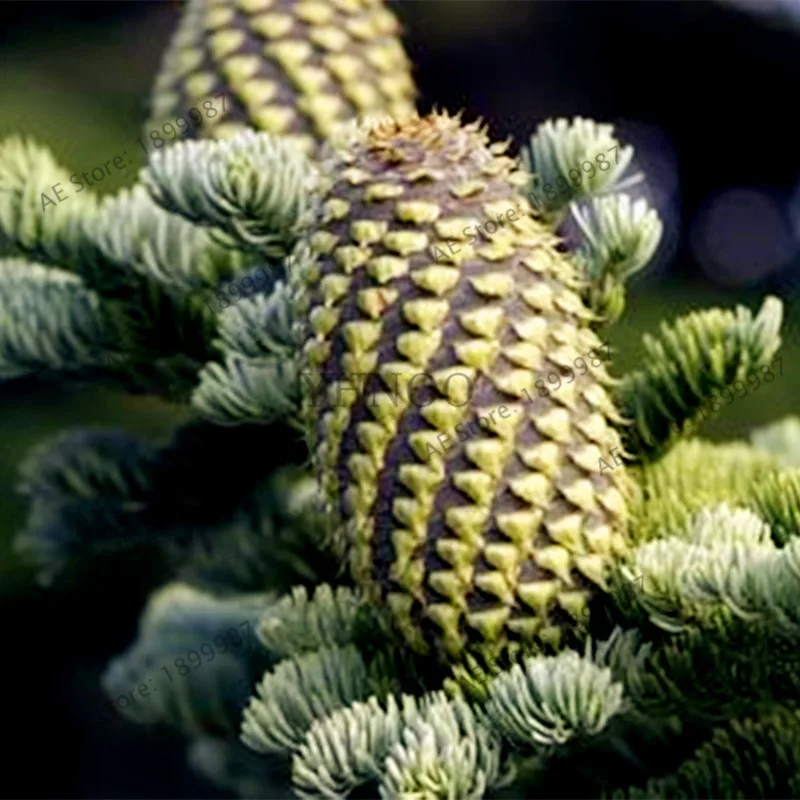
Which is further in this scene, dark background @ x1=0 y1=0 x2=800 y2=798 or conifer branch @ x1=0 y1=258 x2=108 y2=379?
dark background @ x1=0 y1=0 x2=800 y2=798

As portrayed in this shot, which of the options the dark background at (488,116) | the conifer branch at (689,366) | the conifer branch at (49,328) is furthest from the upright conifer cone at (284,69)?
the dark background at (488,116)

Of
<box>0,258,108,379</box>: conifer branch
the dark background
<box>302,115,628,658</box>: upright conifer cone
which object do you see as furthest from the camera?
the dark background

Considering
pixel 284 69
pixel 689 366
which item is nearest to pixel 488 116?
pixel 284 69

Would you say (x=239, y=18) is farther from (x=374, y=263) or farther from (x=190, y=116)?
(x=374, y=263)

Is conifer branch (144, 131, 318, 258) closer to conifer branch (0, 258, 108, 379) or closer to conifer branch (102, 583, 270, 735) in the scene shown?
conifer branch (0, 258, 108, 379)

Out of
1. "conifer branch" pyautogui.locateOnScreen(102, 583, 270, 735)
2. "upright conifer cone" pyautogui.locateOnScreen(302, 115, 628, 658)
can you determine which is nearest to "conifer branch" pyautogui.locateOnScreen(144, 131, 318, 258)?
"upright conifer cone" pyautogui.locateOnScreen(302, 115, 628, 658)

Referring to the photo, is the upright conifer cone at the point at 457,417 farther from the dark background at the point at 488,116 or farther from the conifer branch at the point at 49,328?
the dark background at the point at 488,116
